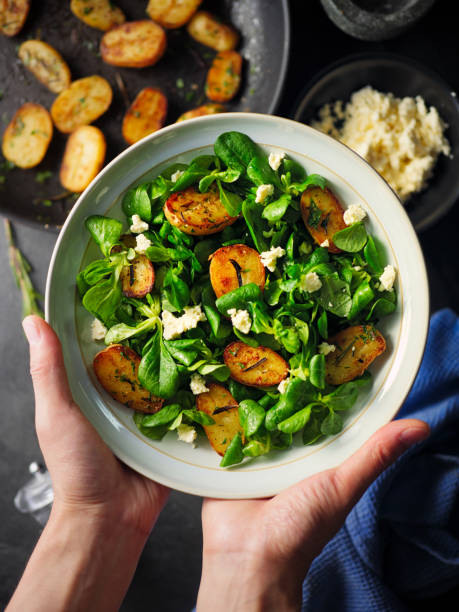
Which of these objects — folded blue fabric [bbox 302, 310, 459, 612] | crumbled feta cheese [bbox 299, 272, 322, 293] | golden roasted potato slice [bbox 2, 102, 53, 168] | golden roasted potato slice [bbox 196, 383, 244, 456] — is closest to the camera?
crumbled feta cheese [bbox 299, 272, 322, 293]

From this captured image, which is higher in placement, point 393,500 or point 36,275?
point 36,275

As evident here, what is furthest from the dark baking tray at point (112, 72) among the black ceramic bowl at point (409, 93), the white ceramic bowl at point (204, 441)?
the white ceramic bowl at point (204, 441)

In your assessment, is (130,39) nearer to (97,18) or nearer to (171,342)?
(97,18)

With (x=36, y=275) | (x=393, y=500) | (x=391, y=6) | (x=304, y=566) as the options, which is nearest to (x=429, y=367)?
(x=393, y=500)

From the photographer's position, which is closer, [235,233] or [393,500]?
[235,233]

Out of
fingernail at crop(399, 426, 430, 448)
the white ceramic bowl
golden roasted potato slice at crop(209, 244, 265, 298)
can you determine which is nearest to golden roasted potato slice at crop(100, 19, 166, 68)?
the white ceramic bowl

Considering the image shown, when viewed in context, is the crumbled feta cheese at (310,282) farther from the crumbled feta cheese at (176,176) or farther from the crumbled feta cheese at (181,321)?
the crumbled feta cheese at (176,176)

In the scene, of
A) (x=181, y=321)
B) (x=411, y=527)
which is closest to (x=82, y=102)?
(x=181, y=321)

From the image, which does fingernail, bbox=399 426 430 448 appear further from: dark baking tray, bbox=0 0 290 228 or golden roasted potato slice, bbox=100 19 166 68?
golden roasted potato slice, bbox=100 19 166 68
